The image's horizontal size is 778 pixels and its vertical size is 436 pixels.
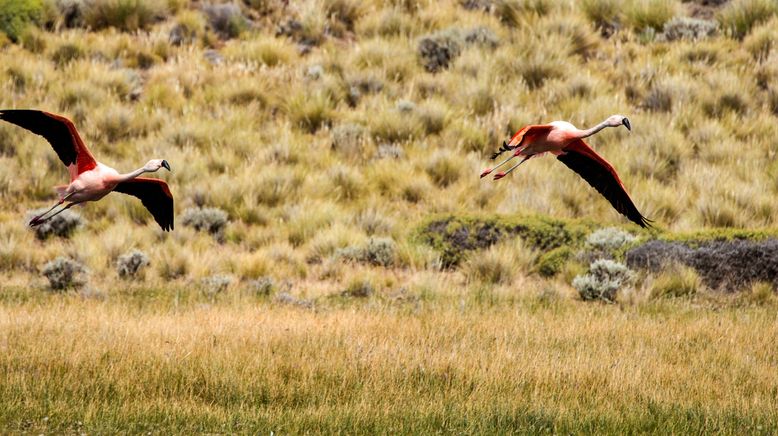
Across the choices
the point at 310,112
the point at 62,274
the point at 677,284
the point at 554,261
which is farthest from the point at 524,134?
the point at 310,112

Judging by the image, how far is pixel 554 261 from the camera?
553 inches

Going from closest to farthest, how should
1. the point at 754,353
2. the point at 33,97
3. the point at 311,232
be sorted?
the point at 754,353, the point at 311,232, the point at 33,97

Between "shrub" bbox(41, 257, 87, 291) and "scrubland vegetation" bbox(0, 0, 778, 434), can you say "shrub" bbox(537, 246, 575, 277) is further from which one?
"shrub" bbox(41, 257, 87, 291)

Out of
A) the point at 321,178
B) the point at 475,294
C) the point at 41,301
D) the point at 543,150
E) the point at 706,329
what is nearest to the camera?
the point at 543,150

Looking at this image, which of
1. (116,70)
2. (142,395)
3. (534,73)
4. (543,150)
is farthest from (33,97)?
(543,150)

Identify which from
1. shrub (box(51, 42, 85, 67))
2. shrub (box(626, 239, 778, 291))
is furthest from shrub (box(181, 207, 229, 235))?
shrub (box(51, 42, 85, 67))

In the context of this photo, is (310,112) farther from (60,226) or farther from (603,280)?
(603,280)

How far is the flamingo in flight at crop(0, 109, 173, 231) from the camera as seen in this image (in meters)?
4.09

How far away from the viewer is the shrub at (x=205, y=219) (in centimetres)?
1555

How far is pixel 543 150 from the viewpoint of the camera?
4.16 meters

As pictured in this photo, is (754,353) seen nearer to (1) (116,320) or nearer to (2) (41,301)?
(1) (116,320)

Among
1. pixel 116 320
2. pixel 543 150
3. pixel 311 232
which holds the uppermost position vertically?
pixel 543 150

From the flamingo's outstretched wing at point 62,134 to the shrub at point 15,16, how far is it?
60.1ft

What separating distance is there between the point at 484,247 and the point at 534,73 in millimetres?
7508
